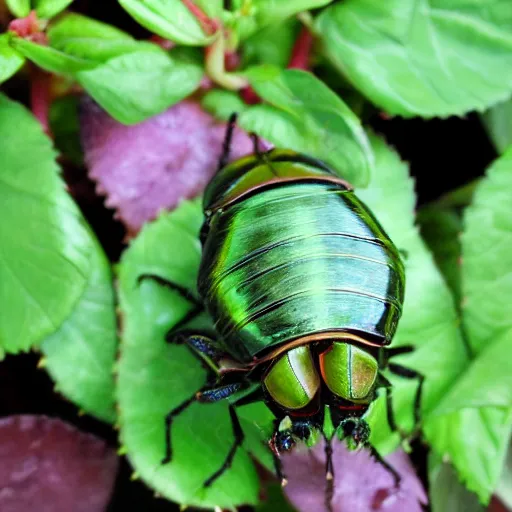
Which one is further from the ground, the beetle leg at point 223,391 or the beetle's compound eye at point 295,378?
the beetle's compound eye at point 295,378

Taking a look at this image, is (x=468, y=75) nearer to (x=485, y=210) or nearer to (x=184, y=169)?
(x=485, y=210)

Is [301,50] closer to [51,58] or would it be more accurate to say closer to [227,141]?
[227,141]

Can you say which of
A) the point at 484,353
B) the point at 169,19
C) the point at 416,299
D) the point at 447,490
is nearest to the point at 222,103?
the point at 169,19

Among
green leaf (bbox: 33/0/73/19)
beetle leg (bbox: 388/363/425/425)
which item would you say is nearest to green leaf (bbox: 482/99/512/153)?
beetle leg (bbox: 388/363/425/425)

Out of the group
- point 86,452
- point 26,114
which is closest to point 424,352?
point 86,452

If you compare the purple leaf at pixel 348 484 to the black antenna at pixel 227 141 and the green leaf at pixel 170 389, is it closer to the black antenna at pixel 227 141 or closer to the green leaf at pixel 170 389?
the green leaf at pixel 170 389

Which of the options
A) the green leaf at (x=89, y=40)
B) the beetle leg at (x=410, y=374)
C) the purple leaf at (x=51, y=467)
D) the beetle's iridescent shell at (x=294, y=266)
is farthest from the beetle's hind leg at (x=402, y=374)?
the green leaf at (x=89, y=40)
